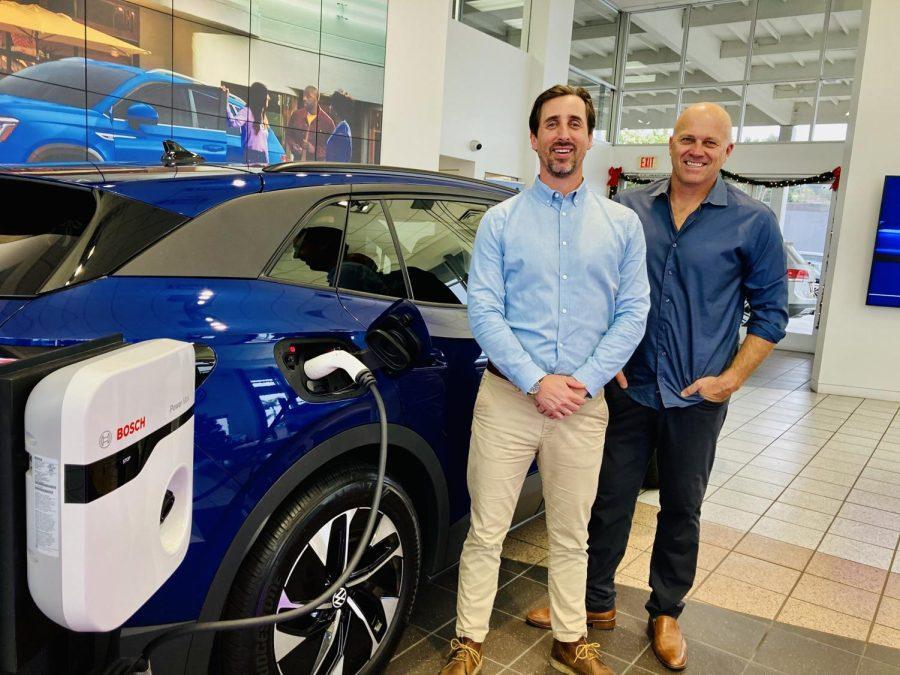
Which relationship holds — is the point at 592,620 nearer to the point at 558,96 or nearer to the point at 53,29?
the point at 558,96

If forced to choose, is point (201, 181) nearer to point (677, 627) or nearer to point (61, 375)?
point (61, 375)

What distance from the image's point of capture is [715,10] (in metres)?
13.0

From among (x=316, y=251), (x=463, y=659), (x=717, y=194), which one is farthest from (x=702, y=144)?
(x=463, y=659)

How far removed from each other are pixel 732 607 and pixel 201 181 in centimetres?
245

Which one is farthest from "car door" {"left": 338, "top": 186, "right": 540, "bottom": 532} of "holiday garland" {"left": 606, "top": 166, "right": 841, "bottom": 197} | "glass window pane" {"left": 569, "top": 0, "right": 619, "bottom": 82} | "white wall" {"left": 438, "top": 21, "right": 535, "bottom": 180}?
"glass window pane" {"left": 569, "top": 0, "right": 619, "bottom": 82}

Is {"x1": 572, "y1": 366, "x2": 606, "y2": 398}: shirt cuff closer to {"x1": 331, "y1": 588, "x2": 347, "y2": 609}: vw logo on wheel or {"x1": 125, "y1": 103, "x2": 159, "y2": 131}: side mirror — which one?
{"x1": 331, "y1": 588, "x2": 347, "y2": 609}: vw logo on wheel

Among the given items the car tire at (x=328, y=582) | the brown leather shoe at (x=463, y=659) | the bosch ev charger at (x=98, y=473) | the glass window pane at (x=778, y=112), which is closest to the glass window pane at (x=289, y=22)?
the car tire at (x=328, y=582)

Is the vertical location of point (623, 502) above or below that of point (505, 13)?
below

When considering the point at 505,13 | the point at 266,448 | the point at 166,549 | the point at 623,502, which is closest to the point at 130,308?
the point at 266,448

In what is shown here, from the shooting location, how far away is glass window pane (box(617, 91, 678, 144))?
1338cm

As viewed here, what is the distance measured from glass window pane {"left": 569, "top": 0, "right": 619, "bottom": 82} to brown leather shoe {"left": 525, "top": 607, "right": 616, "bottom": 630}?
1243 cm

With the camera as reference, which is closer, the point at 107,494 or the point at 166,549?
the point at 107,494

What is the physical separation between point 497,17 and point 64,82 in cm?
775

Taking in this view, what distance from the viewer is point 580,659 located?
7.04ft
